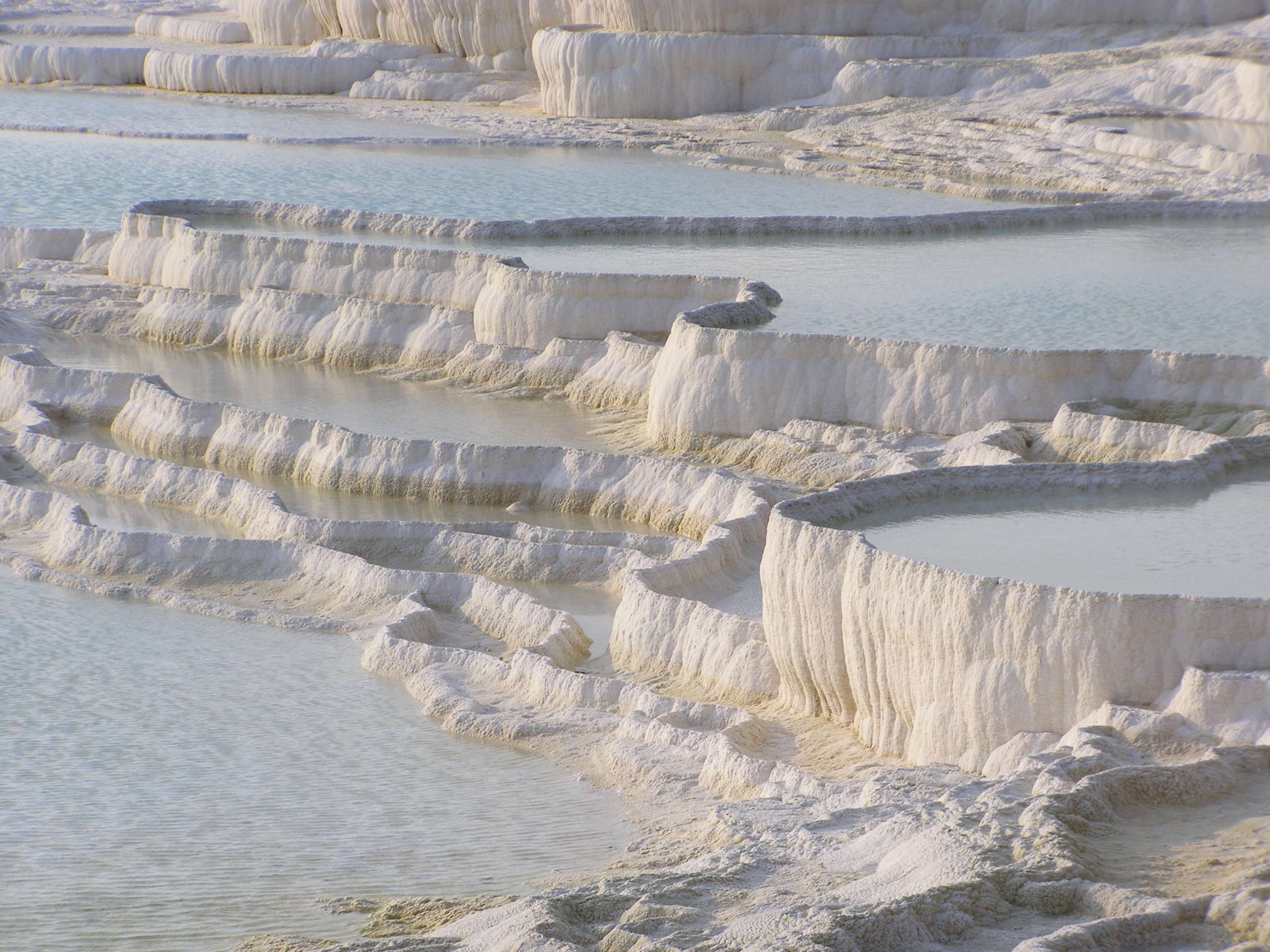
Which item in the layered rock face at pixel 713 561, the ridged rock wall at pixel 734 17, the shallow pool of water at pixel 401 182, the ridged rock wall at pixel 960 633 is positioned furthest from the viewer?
the ridged rock wall at pixel 734 17

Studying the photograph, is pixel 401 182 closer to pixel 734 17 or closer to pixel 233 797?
pixel 734 17

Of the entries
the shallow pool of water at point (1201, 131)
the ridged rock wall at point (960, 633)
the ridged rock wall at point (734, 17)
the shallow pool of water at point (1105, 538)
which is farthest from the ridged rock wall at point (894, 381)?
the ridged rock wall at point (734, 17)

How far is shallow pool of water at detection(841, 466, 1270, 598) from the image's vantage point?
6746mm

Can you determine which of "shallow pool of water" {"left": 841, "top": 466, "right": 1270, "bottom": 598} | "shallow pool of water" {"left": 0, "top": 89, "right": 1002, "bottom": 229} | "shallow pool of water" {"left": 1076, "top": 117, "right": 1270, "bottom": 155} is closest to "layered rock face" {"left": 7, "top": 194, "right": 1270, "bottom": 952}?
"shallow pool of water" {"left": 841, "top": 466, "right": 1270, "bottom": 598}

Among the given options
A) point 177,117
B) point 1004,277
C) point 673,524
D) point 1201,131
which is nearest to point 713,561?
point 673,524

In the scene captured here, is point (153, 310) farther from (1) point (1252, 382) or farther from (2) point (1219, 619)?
(2) point (1219, 619)

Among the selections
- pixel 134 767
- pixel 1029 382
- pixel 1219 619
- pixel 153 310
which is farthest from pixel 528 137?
pixel 1219 619

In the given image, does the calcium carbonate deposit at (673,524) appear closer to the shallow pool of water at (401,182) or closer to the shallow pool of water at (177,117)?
the shallow pool of water at (401,182)

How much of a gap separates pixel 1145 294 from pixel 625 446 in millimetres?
4629

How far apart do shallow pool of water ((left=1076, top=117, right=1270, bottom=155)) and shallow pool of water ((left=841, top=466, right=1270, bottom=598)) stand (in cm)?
1221

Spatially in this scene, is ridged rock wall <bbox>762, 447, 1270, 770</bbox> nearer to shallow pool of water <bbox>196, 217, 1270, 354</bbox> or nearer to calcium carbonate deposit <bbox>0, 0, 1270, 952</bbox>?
calcium carbonate deposit <bbox>0, 0, 1270, 952</bbox>

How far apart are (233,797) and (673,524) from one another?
14.8ft

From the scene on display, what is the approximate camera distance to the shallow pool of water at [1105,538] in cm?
675

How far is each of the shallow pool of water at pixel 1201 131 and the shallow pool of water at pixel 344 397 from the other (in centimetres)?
942
